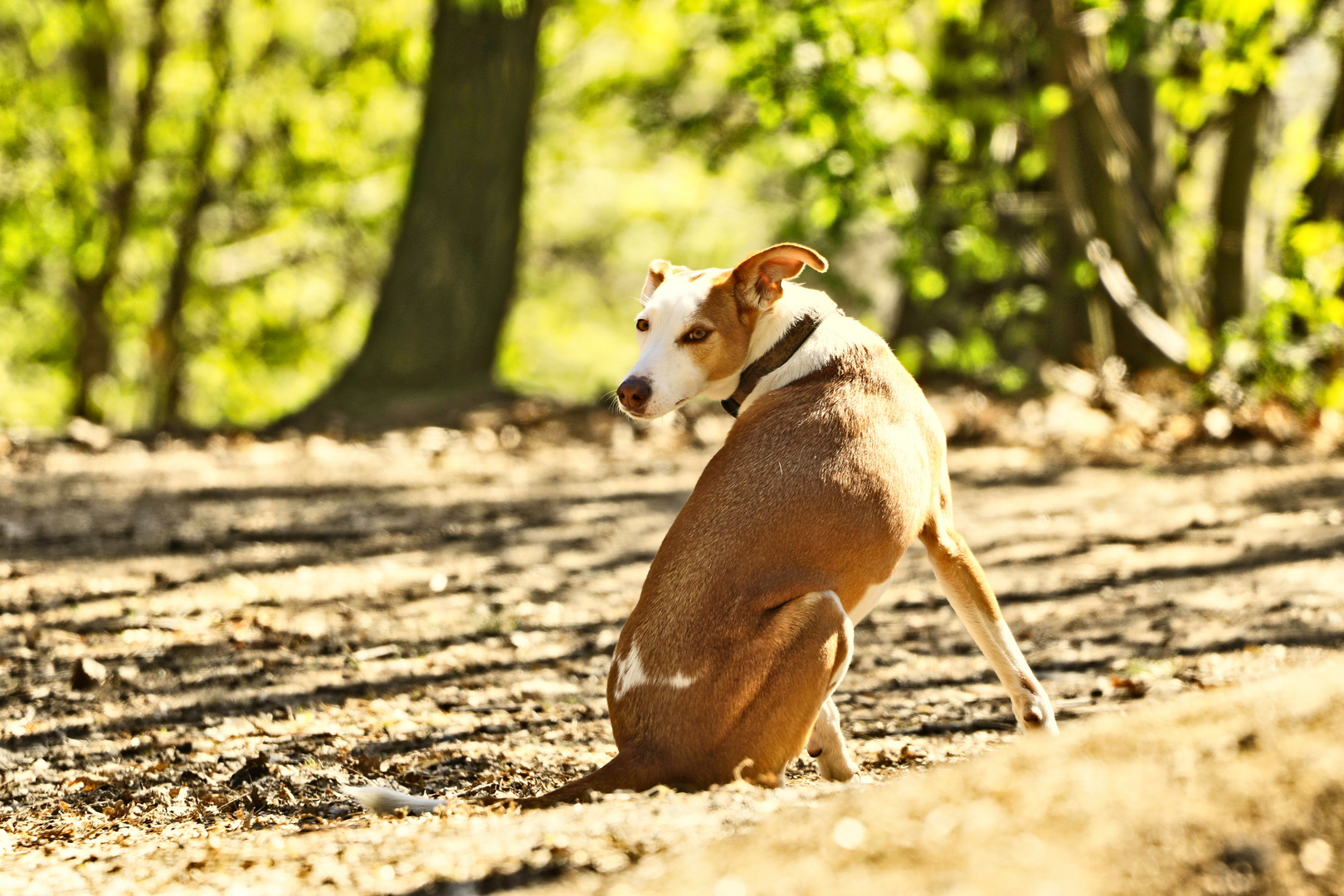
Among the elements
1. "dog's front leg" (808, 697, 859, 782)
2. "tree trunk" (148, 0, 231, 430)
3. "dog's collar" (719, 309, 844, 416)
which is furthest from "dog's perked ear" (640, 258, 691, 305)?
"tree trunk" (148, 0, 231, 430)

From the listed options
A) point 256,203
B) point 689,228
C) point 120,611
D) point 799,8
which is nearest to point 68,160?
point 256,203

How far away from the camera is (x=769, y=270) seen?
A: 167 inches

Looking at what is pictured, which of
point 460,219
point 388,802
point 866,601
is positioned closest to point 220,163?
point 460,219

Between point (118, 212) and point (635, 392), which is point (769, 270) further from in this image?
point (118, 212)

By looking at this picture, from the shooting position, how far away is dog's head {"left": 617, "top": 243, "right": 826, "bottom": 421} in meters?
4.17

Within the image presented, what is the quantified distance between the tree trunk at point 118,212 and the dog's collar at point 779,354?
15408 millimetres

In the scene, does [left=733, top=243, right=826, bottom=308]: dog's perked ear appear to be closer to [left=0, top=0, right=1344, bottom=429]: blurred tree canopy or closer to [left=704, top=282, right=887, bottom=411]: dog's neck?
[left=704, top=282, right=887, bottom=411]: dog's neck

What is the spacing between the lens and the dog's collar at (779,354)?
4.27 metres

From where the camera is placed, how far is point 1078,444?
31.4ft

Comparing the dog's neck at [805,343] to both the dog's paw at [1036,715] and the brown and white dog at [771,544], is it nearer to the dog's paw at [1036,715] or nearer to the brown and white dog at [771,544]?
the brown and white dog at [771,544]

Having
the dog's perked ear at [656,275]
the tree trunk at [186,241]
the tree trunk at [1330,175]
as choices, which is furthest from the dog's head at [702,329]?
the tree trunk at [186,241]

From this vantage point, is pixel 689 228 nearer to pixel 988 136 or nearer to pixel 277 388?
pixel 277 388

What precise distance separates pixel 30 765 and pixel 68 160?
654 inches

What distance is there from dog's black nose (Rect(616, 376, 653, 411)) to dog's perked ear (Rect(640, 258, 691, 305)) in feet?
1.95
